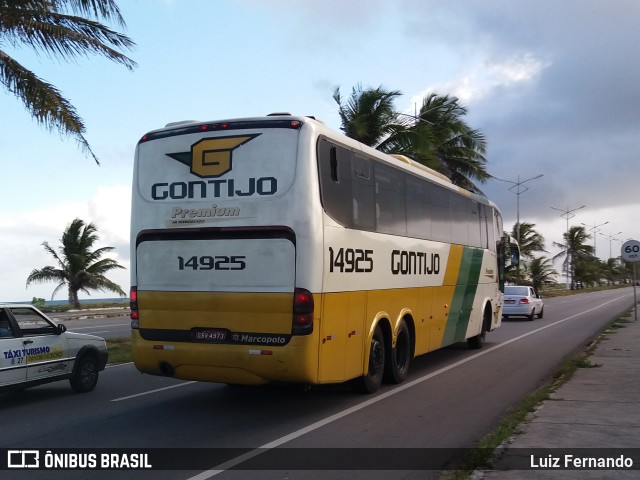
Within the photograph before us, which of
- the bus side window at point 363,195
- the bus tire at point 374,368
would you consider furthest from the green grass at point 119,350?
the bus side window at point 363,195

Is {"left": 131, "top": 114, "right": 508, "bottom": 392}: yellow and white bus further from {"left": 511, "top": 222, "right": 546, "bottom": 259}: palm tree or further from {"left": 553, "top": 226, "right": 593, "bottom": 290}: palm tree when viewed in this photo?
{"left": 553, "top": 226, "right": 593, "bottom": 290}: palm tree

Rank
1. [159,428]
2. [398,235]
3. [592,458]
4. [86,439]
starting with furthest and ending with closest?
1. [398,235]
2. [159,428]
3. [86,439]
4. [592,458]

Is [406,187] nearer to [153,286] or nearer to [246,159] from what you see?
[246,159]

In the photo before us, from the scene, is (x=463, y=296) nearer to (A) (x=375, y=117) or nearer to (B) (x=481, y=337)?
(B) (x=481, y=337)

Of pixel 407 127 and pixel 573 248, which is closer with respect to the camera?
pixel 407 127

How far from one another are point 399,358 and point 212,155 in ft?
16.3

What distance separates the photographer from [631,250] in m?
26.6

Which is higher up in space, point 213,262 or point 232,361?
point 213,262

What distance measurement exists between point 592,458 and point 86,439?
5.46 meters

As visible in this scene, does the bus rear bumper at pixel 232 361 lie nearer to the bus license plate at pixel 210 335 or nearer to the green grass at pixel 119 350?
the bus license plate at pixel 210 335

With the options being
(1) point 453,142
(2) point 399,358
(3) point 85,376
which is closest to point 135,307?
(3) point 85,376

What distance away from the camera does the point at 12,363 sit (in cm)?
1005

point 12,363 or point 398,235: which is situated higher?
point 398,235

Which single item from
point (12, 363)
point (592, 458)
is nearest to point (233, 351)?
point (12, 363)
